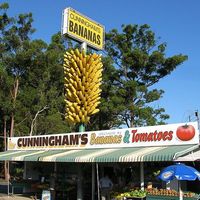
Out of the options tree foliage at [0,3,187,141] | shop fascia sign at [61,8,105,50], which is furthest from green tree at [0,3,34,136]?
shop fascia sign at [61,8,105,50]

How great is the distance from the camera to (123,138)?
21.3m

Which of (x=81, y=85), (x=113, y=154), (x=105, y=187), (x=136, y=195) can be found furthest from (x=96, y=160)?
(x=81, y=85)

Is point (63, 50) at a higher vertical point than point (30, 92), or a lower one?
higher

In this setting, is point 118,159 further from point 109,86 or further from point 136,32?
point 136,32

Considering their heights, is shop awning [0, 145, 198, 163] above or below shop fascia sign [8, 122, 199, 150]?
below

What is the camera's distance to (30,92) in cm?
5306

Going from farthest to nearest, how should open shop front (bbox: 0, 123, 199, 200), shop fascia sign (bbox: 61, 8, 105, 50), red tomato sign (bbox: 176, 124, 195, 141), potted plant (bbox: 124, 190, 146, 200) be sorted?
1. shop fascia sign (bbox: 61, 8, 105, 50)
2. potted plant (bbox: 124, 190, 146, 200)
3. open shop front (bbox: 0, 123, 199, 200)
4. red tomato sign (bbox: 176, 124, 195, 141)

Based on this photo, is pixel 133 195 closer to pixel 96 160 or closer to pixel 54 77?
pixel 96 160

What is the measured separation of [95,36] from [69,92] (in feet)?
20.2

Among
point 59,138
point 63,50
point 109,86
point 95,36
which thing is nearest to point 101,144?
point 59,138

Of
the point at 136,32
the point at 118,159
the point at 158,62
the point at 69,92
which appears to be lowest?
the point at 118,159

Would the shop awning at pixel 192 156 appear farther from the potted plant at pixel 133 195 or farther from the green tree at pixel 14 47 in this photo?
the green tree at pixel 14 47

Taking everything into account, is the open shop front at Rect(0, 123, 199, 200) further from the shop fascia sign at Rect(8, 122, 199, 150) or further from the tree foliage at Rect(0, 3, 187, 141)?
the tree foliage at Rect(0, 3, 187, 141)

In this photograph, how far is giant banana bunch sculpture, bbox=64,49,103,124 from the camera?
2591 centimetres
